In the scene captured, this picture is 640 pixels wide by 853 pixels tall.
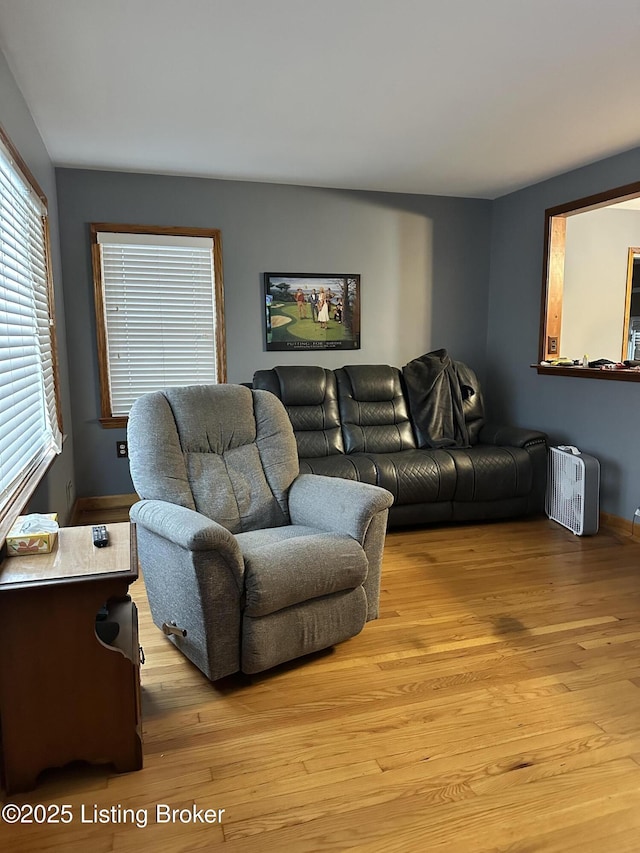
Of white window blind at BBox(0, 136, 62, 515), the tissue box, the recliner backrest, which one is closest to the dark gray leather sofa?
the recliner backrest

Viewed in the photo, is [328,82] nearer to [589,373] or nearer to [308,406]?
[308,406]

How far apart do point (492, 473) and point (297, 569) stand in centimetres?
216

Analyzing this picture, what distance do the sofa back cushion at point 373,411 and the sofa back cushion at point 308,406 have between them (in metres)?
0.10

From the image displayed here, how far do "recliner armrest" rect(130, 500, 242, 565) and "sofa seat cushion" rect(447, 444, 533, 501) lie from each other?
218 cm

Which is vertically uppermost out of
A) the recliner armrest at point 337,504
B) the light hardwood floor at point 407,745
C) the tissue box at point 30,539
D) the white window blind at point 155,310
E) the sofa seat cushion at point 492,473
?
the white window blind at point 155,310

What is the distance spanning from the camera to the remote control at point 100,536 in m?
1.83

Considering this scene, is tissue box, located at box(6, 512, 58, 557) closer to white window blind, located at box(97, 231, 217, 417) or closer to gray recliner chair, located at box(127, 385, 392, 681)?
gray recliner chair, located at box(127, 385, 392, 681)

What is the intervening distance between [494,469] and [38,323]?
2855 mm

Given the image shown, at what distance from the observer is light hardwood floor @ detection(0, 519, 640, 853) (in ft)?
4.95

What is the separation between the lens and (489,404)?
203 inches

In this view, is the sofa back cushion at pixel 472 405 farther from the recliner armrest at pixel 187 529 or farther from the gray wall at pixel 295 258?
the recliner armrest at pixel 187 529

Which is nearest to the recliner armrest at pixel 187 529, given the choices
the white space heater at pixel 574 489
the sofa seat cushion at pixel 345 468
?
the sofa seat cushion at pixel 345 468

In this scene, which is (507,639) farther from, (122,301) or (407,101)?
(122,301)

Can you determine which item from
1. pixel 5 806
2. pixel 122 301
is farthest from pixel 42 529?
pixel 122 301
